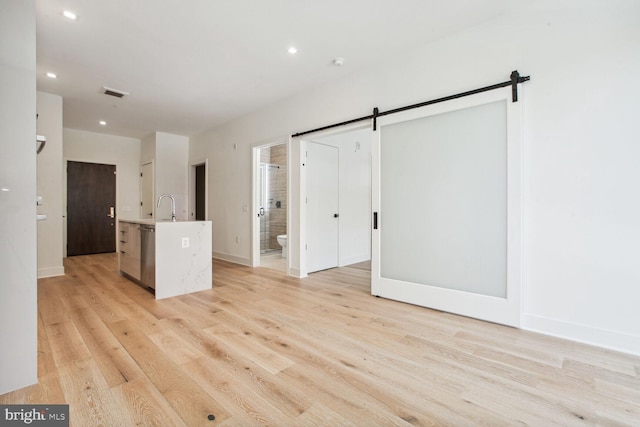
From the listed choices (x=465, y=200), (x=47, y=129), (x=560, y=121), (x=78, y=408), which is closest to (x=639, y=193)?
(x=560, y=121)

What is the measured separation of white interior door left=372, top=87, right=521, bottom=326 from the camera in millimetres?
2547

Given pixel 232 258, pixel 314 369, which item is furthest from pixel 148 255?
pixel 314 369

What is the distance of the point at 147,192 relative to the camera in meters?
6.80

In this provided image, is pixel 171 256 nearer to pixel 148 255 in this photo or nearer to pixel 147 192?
pixel 148 255

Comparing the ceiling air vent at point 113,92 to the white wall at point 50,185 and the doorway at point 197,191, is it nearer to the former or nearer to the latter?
the white wall at point 50,185

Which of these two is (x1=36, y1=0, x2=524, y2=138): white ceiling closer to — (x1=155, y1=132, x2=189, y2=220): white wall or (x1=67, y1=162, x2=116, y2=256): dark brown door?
(x1=155, y1=132, x2=189, y2=220): white wall

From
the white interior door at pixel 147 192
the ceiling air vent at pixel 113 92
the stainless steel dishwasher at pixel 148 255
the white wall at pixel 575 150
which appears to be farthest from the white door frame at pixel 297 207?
the white interior door at pixel 147 192

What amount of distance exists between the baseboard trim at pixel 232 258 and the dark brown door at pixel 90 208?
277 centimetres

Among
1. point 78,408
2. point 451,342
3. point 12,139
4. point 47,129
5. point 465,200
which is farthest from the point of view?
point 47,129

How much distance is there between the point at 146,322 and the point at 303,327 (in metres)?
1.43

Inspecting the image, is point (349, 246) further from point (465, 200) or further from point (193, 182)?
point (193, 182)

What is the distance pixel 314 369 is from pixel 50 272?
16.0ft

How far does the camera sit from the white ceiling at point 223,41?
2486 mm

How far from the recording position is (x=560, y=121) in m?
2.31
